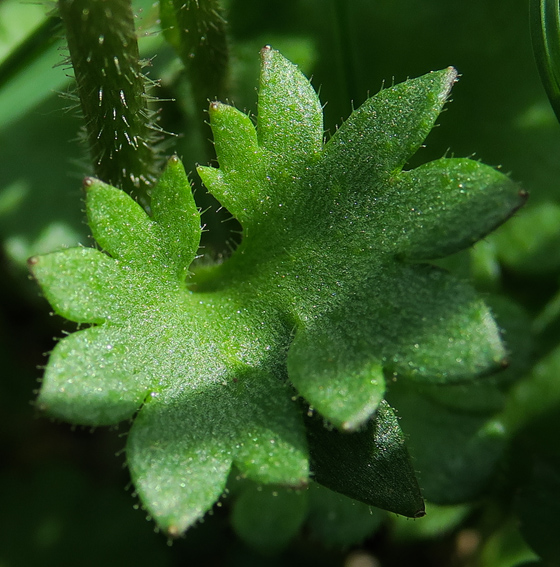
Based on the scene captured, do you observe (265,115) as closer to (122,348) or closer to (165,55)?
(122,348)

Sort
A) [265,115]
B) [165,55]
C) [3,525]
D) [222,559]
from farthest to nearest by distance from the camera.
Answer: [3,525] → [222,559] → [165,55] → [265,115]

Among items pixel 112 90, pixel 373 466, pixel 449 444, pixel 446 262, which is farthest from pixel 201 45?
pixel 449 444

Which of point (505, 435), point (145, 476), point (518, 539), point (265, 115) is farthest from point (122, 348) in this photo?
point (518, 539)

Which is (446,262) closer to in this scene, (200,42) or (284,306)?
(284,306)

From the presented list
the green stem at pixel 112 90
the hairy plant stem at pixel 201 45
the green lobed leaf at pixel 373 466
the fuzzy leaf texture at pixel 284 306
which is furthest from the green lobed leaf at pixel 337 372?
the green stem at pixel 112 90

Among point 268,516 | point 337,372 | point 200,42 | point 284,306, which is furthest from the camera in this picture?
point 268,516

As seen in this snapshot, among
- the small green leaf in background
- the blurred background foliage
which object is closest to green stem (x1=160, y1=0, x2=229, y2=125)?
the blurred background foliage

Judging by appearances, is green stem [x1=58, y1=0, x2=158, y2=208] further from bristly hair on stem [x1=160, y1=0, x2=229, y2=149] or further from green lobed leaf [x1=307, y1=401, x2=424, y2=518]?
green lobed leaf [x1=307, y1=401, x2=424, y2=518]
